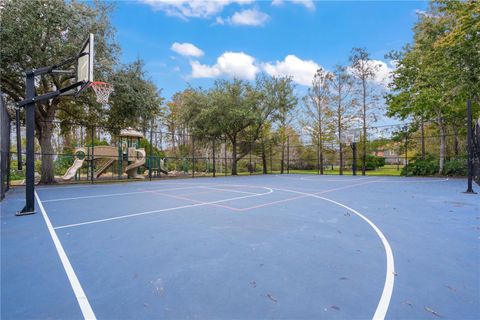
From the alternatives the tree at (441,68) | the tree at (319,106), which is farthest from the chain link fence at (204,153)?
the tree at (441,68)

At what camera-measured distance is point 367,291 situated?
6.93ft

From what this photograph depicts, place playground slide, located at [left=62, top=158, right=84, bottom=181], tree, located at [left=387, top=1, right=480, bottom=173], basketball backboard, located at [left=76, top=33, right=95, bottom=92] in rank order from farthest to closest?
playground slide, located at [left=62, top=158, right=84, bottom=181]
tree, located at [left=387, top=1, right=480, bottom=173]
basketball backboard, located at [left=76, top=33, right=95, bottom=92]

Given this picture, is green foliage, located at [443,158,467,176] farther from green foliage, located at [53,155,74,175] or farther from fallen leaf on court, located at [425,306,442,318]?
green foliage, located at [53,155,74,175]

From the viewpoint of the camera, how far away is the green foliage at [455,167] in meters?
14.2

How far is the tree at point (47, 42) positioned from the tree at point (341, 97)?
1587 centimetres

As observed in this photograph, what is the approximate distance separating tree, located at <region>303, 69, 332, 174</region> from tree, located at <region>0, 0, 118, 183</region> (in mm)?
14960

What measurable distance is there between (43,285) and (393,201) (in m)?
7.53

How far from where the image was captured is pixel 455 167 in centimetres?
1450

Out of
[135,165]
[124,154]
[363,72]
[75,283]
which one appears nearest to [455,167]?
[363,72]

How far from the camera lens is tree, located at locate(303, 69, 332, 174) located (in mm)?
20219

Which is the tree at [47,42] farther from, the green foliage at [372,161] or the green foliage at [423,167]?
the green foliage at [372,161]

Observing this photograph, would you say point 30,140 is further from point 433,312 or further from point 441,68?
point 441,68

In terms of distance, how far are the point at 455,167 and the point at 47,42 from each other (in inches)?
843

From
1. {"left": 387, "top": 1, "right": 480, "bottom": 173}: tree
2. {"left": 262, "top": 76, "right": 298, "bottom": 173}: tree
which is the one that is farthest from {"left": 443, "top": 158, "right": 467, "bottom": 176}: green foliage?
{"left": 262, "top": 76, "right": 298, "bottom": 173}: tree
